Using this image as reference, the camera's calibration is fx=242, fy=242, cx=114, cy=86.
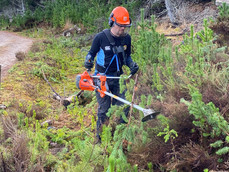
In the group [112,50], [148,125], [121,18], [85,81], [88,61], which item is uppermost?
[121,18]

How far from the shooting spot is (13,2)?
22.6 meters

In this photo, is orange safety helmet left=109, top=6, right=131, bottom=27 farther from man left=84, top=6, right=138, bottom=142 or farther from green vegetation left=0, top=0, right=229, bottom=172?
green vegetation left=0, top=0, right=229, bottom=172

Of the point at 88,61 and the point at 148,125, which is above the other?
the point at 88,61

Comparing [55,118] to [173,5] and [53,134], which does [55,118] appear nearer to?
[53,134]

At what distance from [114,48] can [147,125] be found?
1.44 metres

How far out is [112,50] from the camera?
3.82 meters

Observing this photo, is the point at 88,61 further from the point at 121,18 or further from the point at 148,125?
the point at 148,125

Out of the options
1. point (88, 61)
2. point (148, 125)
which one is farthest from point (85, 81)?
point (148, 125)

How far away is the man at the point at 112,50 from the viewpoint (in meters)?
3.67

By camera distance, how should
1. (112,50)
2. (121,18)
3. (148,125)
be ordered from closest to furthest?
(148,125), (121,18), (112,50)

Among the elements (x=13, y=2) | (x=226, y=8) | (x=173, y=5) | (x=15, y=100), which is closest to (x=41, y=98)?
(x=15, y=100)

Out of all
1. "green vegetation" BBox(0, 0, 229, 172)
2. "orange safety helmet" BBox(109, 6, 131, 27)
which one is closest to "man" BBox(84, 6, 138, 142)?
"orange safety helmet" BBox(109, 6, 131, 27)

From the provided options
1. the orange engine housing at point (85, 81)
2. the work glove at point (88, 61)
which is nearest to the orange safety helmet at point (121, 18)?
the work glove at point (88, 61)

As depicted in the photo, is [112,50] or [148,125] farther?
[112,50]
